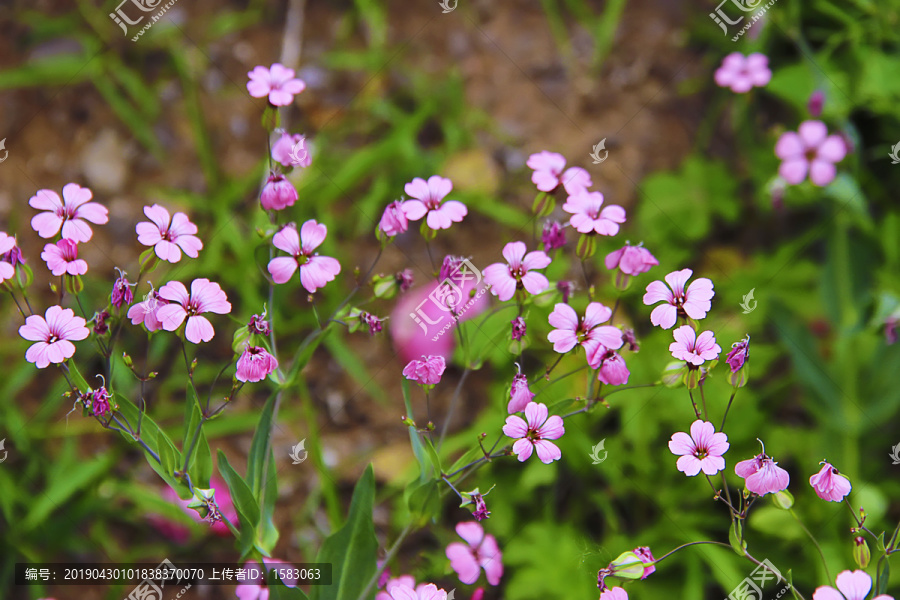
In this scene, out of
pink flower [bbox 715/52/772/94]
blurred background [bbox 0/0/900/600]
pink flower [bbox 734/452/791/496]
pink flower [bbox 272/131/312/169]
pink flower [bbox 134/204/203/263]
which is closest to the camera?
pink flower [bbox 734/452/791/496]

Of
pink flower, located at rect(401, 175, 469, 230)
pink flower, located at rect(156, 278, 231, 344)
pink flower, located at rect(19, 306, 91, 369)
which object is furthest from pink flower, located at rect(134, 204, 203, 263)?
pink flower, located at rect(401, 175, 469, 230)

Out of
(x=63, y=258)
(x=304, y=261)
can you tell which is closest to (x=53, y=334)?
(x=63, y=258)

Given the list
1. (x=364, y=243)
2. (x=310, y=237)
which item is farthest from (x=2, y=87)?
(x=310, y=237)

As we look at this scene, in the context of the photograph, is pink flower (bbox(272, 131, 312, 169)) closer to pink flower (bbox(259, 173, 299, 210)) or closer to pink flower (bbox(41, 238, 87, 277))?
pink flower (bbox(259, 173, 299, 210))

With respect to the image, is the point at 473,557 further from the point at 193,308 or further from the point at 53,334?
the point at 53,334

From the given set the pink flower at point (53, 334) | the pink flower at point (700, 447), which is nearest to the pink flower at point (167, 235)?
the pink flower at point (53, 334)

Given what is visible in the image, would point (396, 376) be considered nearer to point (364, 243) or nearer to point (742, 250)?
point (364, 243)

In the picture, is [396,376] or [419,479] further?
[396,376]
